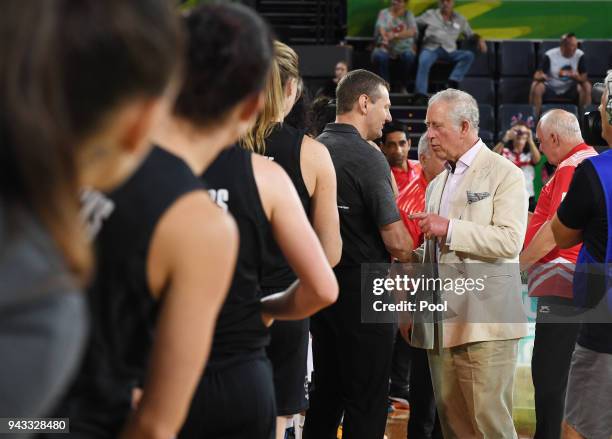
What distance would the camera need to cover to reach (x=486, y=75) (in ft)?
42.5

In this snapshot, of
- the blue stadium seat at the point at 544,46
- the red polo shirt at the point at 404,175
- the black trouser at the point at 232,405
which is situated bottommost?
the red polo shirt at the point at 404,175

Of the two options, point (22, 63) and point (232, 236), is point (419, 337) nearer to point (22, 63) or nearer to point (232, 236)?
point (232, 236)

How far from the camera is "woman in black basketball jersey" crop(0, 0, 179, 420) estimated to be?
2.74ft

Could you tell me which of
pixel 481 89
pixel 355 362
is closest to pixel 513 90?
pixel 481 89

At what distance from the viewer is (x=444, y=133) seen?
382 cm

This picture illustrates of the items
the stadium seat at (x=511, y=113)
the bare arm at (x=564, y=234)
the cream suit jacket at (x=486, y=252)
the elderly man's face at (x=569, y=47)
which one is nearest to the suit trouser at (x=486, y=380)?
the cream suit jacket at (x=486, y=252)

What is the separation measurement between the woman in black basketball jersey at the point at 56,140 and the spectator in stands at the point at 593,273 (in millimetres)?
2303

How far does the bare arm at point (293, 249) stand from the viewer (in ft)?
6.33

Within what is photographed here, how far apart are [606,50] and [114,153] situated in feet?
42.9

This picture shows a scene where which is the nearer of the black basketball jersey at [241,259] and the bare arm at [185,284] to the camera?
the bare arm at [185,284]

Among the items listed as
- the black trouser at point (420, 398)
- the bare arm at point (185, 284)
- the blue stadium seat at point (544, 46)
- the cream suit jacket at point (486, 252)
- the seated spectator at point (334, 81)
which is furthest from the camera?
the blue stadium seat at point (544, 46)

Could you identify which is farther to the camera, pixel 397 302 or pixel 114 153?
pixel 397 302

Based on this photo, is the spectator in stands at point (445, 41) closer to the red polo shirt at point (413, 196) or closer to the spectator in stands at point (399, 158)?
the spectator in stands at point (399, 158)

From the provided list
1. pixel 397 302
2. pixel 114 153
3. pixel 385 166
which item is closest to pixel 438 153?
pixel 385 166
